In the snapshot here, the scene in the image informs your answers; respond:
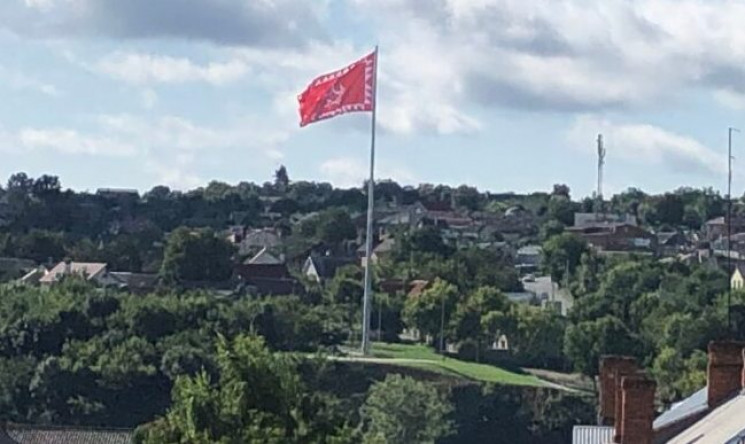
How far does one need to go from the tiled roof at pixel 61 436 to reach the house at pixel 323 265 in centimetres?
7550

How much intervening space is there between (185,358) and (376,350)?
A: 17.3 meters

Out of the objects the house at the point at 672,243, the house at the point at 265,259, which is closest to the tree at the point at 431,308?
the house at the point at 265,259

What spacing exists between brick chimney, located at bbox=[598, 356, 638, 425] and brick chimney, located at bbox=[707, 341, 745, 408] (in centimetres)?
109

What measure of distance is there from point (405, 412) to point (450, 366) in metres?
17.8

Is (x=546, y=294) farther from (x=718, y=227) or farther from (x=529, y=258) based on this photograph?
(x=718, y=227)

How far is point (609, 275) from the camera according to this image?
119688mm

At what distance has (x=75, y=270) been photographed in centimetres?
12925

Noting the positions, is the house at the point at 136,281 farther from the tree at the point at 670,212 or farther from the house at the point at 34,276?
the tree at the point at 670,212

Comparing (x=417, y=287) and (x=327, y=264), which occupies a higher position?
(x=327, y=264)

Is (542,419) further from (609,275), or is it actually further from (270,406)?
(270,406)

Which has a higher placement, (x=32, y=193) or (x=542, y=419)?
(x=32, y=193)

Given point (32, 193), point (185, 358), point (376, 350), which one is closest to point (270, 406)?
point (185, 358)

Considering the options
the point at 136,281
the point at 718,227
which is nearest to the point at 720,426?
the point at 136,281

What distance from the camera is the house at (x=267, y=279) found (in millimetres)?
123875
